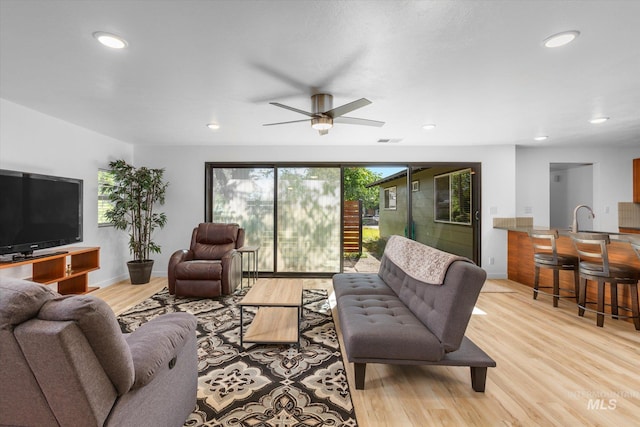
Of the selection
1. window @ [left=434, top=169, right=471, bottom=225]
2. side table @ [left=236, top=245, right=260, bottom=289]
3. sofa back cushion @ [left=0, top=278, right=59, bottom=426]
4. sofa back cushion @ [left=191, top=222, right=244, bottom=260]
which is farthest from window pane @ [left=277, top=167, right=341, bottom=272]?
sofa back cushion @ [left=0, top=278, right=59, bottom=426]

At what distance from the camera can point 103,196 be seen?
4895 mm

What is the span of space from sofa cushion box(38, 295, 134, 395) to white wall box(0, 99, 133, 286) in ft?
10.8

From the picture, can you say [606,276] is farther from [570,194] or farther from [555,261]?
[570,194]

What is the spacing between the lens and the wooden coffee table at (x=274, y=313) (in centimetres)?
269

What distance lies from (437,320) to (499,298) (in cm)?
291

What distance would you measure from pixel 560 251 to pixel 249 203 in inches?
194

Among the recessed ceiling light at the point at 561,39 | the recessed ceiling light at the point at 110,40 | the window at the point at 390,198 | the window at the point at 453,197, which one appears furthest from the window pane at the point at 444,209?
the recessed ceiling light at the point at 110,40

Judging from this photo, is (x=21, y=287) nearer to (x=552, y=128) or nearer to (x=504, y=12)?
(x=504, y=12)

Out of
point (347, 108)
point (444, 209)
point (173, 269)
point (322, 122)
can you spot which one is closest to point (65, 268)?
point (173, 269)

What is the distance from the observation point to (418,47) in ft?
7.08

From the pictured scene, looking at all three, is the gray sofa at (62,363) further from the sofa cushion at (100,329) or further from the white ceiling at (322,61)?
the white ceiling at (322,61)

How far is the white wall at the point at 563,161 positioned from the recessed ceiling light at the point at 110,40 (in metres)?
6.21

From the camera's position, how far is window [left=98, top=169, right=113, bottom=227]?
481cm

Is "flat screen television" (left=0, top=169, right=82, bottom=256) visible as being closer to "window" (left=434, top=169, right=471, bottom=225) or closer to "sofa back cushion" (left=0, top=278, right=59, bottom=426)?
"sofa back cushion" (left=0, top=278, right=59, bottom=426)
